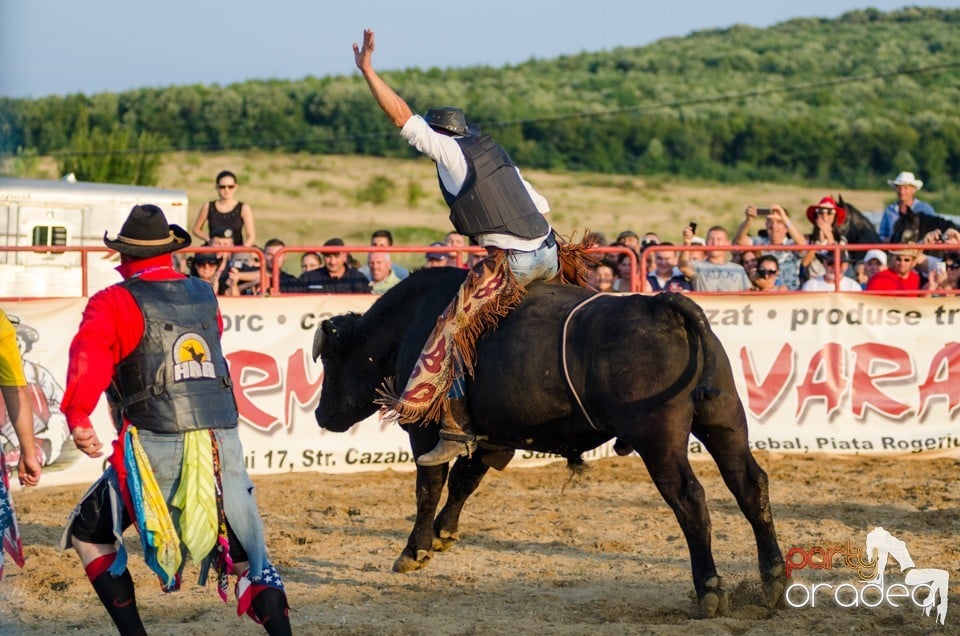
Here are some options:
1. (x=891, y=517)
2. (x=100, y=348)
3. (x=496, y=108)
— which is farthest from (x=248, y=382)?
(x=496, y=108)

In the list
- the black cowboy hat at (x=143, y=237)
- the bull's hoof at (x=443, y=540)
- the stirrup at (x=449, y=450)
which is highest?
the black cowboy hat at (x=143, y=237)

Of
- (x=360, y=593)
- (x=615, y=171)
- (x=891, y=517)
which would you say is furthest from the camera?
(x=615, y=171)

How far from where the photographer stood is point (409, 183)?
52.5 m

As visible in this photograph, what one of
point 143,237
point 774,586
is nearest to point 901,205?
point 774,586

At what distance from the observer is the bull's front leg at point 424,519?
23.5 ft

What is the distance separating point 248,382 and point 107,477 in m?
5.67

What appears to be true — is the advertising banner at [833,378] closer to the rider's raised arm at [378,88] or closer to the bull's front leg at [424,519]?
the bull's front leg at [424,519]

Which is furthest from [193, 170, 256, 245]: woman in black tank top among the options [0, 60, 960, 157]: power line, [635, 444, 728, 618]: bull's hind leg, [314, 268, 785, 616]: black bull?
[0, 60, 960, 157]: power line

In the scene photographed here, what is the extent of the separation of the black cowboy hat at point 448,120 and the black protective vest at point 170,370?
192 cm

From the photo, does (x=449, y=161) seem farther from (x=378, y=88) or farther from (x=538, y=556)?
(x=538, y=556)

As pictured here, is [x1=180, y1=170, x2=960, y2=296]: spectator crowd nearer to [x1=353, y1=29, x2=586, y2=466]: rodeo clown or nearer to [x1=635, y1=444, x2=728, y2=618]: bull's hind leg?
[x1=353, y1=29, x2=586, y2=466]: rodeo clown

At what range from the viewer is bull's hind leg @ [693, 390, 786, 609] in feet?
20.4

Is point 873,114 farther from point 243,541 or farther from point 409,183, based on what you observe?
point 243,541

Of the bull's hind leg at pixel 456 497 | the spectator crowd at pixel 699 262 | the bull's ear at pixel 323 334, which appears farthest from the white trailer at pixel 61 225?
the bull's hind leg at pixel 456 497
